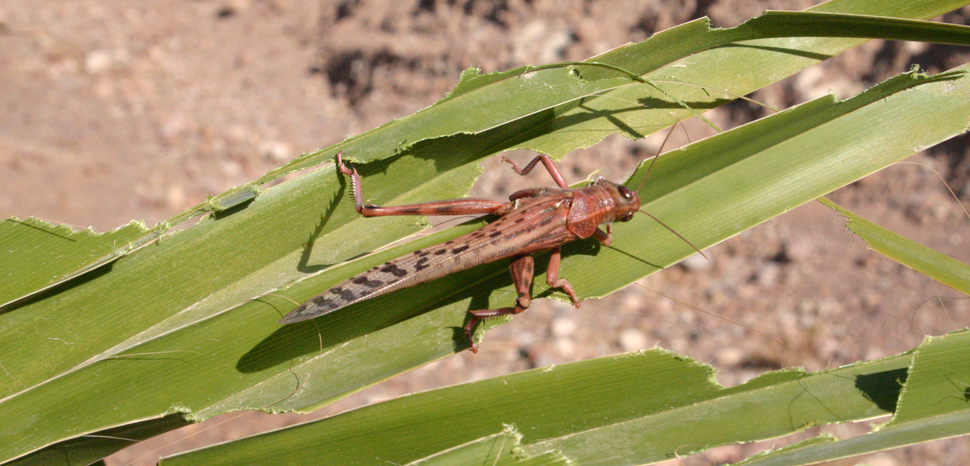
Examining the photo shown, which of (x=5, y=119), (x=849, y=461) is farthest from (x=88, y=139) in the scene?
(x=849, y=461)

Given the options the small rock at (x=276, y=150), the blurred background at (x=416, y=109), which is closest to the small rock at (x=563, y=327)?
the blurred background at (x=416, y=109)

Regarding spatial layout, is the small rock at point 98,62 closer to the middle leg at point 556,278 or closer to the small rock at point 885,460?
the middle leg at point 556,278

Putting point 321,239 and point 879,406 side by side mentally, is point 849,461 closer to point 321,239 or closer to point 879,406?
point 879,406

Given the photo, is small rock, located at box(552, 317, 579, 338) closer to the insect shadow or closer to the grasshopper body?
the grasshopper body

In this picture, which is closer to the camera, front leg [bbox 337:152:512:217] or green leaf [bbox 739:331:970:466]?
green leaf [bbox 739:331:970:466]

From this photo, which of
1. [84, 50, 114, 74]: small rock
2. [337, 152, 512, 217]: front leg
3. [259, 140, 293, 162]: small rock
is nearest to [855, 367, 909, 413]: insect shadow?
[337, 152, 512, 217]: front leg

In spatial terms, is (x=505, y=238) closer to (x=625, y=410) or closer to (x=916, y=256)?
(x=625, y=410)

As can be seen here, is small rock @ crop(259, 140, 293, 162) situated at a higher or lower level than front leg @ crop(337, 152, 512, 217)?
higher
